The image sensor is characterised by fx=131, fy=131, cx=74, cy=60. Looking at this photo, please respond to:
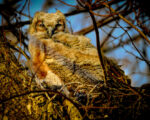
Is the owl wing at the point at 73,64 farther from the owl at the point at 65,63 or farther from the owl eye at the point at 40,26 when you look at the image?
the owl eye at the point at 40,26

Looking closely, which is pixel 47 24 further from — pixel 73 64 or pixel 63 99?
pixel 63 99

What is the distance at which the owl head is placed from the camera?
2.91m

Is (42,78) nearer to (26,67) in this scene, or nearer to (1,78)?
(26,67)

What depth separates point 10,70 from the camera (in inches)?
85.7

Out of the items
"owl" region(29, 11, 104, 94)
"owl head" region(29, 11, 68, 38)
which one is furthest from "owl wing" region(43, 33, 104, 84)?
"owl head" region(29, 11, 68, 38)

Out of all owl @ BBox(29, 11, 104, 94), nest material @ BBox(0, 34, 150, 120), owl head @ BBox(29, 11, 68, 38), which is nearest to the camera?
nest material @ BBox(0, 34, 150, 120)

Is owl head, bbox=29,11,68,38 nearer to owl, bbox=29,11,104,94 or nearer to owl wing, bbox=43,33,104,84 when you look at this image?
owl, bbox=29,11,104,94

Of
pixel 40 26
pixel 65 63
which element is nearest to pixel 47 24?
pixel 40 26

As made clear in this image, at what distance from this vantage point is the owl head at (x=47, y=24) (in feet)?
9.54

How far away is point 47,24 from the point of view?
2957 millimetres

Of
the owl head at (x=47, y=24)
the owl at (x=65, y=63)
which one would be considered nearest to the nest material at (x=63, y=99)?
the owl at (x=65, y=63)

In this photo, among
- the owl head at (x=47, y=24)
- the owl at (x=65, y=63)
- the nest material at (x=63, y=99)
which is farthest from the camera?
the owl head at (x=47, y=24)

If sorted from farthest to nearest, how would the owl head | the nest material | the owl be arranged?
1. the owl head
2. the owl
3. the nest material

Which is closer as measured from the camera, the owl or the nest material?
the nest material
